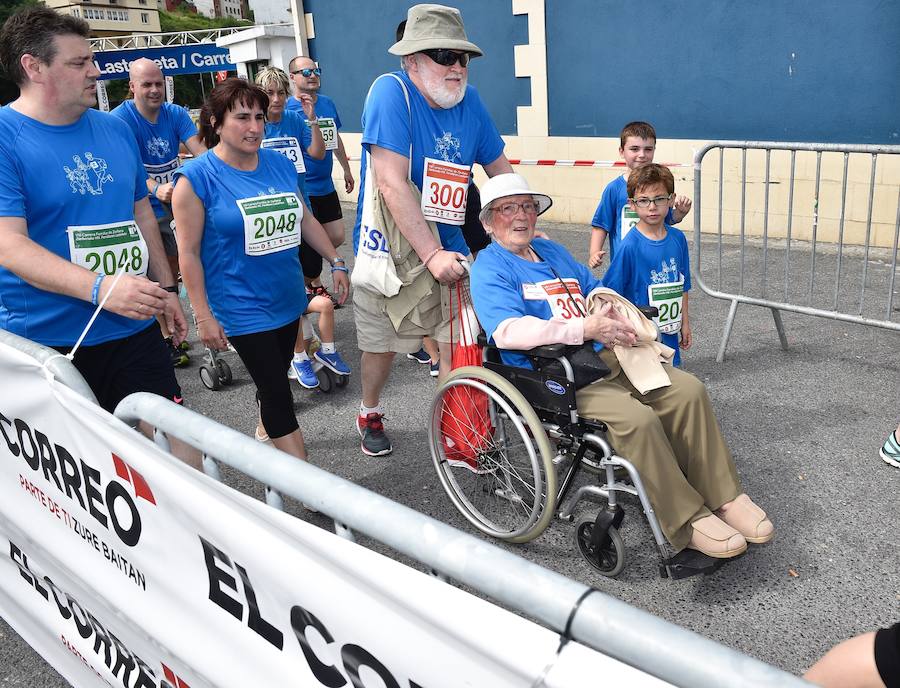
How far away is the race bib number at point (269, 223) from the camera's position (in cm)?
325

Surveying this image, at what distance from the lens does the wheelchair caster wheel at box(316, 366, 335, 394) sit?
499cm

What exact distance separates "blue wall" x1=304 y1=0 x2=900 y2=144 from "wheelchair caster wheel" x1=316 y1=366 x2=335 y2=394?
5627mm

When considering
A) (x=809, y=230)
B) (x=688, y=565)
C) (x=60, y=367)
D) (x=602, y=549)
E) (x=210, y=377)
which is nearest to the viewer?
(x=60, y=367)

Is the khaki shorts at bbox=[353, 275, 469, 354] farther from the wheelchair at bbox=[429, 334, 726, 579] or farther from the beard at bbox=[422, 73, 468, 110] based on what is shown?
the beard at bbox=[422, 73, 468, 110]

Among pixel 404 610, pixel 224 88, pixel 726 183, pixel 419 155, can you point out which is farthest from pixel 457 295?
pixel 726 183

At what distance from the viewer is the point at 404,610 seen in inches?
43.1

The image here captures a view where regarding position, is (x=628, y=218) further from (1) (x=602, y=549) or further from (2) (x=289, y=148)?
(2) (x=289, y=148)

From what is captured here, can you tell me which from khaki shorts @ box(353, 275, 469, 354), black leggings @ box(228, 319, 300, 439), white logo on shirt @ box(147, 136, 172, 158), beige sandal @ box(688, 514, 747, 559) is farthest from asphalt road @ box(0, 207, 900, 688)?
white logo on shirt @ box(147, 136, 172, 158)

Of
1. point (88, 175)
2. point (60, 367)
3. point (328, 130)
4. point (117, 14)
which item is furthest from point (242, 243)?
point (117, 14)

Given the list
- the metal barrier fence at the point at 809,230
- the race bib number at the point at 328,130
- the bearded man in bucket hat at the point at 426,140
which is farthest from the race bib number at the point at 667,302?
Answer: the race bib number at the point at 328,130

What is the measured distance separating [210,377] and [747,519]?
3.53 metres

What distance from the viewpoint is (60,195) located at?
8.39 feet

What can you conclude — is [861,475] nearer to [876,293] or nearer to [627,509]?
[627,509]

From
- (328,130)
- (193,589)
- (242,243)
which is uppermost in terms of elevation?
(328,130)
